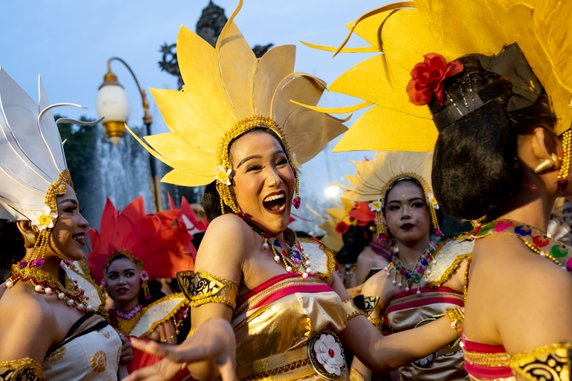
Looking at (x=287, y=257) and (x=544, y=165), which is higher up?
(x=544, y=165)

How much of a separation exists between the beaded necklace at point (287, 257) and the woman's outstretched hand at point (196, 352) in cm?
73

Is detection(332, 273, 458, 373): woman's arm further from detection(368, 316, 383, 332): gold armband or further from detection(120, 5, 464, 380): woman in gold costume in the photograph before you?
detection(368, 316, 383, 332): gold armband

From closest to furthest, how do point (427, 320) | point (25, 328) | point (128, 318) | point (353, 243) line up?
point (25, 328) < point (427, 320) < point (128, 318) < point (353, 243)

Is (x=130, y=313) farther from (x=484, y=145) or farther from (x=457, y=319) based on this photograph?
(x=484, y=145)

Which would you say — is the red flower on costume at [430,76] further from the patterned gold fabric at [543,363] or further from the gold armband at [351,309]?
the gold armband at [351,309]

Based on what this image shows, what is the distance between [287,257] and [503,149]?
1.36 meters

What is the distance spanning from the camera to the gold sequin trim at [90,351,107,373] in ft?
11.2

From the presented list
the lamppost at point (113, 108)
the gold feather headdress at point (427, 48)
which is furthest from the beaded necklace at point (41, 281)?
the lamppost at point (113, 108)

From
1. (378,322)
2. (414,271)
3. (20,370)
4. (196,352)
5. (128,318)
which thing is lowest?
(128,318)

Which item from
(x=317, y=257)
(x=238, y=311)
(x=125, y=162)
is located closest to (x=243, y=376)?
(x=238, y=311)

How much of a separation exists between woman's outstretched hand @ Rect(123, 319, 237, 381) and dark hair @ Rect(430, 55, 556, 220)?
0.84m

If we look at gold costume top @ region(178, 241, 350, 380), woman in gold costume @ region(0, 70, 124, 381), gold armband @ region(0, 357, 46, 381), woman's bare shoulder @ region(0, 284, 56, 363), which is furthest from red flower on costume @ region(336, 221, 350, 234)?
gold armband @ region(0, 357, 46, 381)

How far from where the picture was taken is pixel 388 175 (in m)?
5.78

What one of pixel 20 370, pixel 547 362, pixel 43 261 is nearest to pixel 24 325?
pixel 20 370
